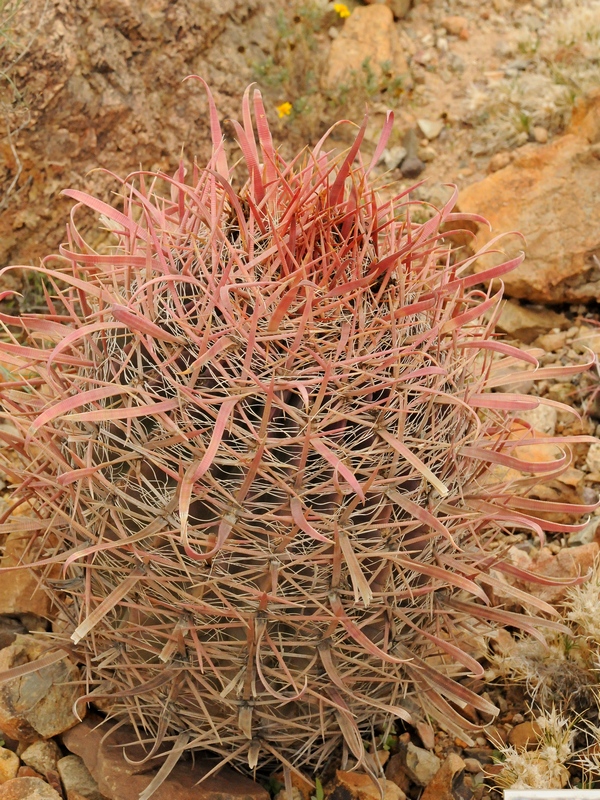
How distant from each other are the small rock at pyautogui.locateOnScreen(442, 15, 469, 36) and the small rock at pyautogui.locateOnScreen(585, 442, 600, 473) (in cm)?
272

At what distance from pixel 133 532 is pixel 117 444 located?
159mm

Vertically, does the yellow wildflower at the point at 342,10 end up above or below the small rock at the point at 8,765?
above

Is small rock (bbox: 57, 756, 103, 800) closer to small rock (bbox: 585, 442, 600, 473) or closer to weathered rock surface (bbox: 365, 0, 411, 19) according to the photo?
small rock (bbox: 585, 442, 600, 473)

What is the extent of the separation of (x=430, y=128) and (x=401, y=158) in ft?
0.78

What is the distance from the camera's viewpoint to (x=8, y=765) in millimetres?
2064

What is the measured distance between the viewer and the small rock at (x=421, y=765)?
6.76ft

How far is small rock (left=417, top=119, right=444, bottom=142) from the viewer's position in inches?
167

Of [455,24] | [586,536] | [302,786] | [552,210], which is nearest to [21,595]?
[302,786]

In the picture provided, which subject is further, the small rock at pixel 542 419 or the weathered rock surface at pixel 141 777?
the small rock at pixel 542 419

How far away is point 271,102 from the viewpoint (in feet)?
13.4

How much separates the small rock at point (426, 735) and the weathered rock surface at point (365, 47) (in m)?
3.08

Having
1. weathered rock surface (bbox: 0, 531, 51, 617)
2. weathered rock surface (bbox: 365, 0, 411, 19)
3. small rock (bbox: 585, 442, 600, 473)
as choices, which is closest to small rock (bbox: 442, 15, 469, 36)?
weathered rock surface (bbox: 365, 0, 411, 19)

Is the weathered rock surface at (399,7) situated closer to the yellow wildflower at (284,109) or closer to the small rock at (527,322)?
the yellow wildflower at (284,109)

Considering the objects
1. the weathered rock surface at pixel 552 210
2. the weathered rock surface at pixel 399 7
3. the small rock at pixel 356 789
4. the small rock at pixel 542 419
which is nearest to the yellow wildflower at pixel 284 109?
the weathered rock surface at pixel 552 210
